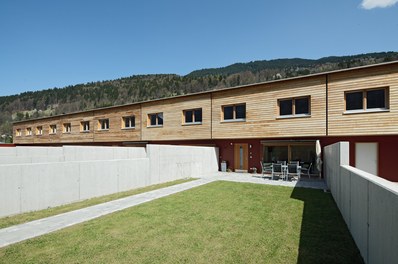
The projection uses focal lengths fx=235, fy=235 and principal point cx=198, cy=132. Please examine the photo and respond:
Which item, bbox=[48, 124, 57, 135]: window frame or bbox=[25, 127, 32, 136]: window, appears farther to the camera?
bbox=[25, 127, 32, 136]: window

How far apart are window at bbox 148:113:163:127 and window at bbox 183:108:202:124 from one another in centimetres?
263

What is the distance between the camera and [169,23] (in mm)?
18141

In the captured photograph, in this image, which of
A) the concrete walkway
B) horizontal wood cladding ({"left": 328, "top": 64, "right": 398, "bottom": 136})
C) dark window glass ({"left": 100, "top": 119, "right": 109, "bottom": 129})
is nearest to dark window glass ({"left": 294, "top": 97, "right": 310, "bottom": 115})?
horizontal wood cladding ({"left": 328, "top": 64, "right": 398, "bottom": 136})

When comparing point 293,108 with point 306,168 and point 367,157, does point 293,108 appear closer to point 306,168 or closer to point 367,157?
point 306,168

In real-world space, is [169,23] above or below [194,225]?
above

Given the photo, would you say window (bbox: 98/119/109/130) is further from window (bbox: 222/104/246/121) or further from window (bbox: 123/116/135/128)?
window (bbox: 222/104/246/121)

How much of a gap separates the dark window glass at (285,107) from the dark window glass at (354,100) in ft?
10.1

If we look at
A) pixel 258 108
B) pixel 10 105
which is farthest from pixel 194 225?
pixel 10 105

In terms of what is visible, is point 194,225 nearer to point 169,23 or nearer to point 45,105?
point 169,23

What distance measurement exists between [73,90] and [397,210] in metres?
97.1

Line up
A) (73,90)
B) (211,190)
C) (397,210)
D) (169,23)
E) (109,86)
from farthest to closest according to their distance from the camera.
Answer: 1. (73,90)
2. (109,86)
3. (169,23)
4. (211,190)
5. (397,210)

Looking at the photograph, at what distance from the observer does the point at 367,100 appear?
12648mm

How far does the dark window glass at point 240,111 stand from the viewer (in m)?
17.0

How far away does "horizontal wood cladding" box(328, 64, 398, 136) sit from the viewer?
1184 centimetres
